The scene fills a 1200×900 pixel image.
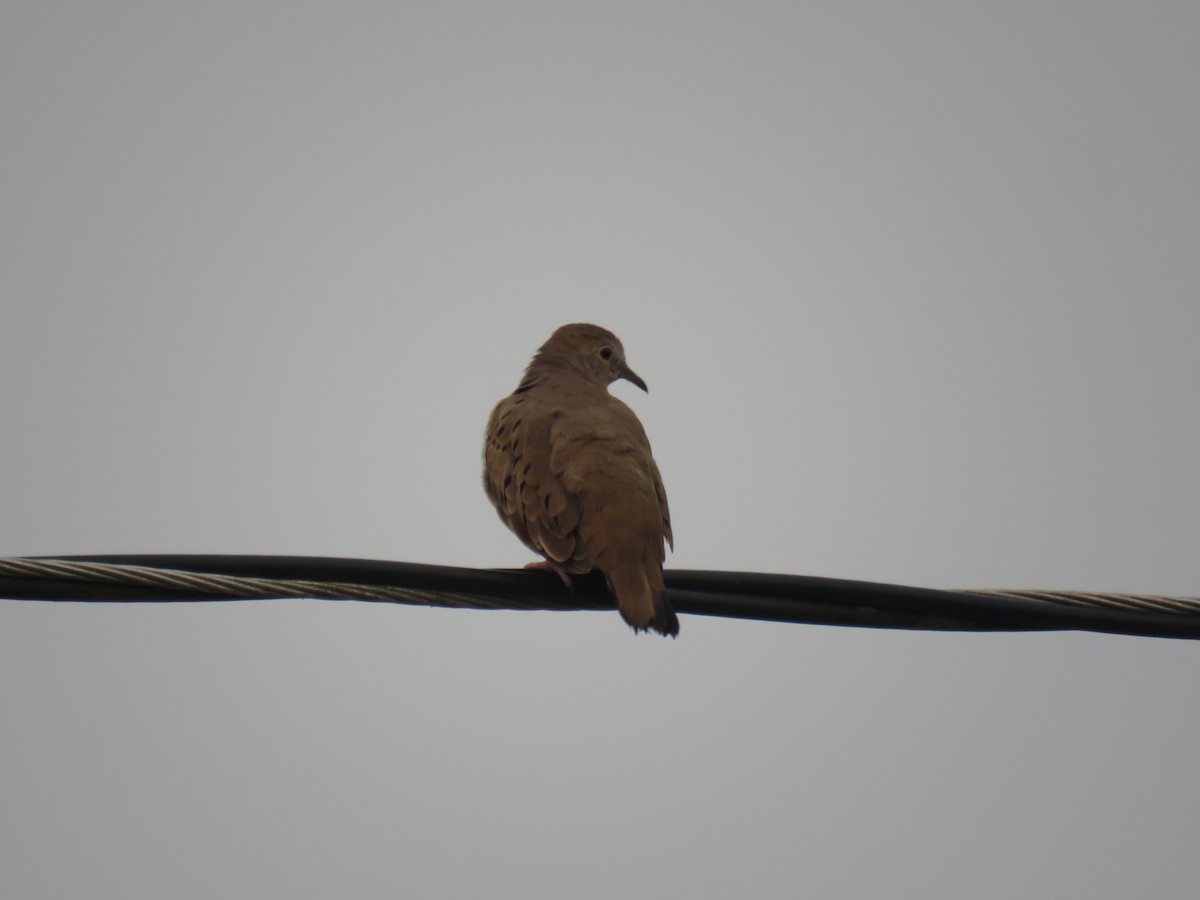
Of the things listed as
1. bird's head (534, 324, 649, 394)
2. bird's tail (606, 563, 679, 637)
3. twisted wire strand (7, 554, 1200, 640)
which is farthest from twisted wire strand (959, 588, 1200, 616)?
bird's head (534, 324, 649, 394)

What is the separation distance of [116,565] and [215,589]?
8.3 inches

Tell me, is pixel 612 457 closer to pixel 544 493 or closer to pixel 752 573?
pixel 544 493

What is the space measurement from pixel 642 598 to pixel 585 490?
24.0 inches

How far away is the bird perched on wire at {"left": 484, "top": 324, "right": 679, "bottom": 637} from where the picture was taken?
12.5 ft

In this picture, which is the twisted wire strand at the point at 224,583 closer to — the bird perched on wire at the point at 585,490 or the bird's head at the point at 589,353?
the bird perched on wire at the point at 585,490

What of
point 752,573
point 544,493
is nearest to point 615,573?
point 544,493

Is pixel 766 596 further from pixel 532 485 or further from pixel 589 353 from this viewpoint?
pixel 589 353

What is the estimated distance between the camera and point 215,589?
274 cm

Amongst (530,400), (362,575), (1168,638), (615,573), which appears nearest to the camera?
(362,575)

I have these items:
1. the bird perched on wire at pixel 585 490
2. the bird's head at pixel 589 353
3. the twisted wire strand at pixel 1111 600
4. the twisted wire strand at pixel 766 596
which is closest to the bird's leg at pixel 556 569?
the bird perched on wire at pixel 585 490

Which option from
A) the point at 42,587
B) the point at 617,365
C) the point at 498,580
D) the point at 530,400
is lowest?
the point at 42,587

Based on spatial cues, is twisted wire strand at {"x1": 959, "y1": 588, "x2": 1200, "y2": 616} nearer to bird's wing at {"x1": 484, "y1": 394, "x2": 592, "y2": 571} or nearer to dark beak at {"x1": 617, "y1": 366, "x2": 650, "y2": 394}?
bird's wing at {"x1": 484, "y1": 394, "x2": 592, "y2": 571}

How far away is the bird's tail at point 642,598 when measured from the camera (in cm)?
357

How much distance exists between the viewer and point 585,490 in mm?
4180
